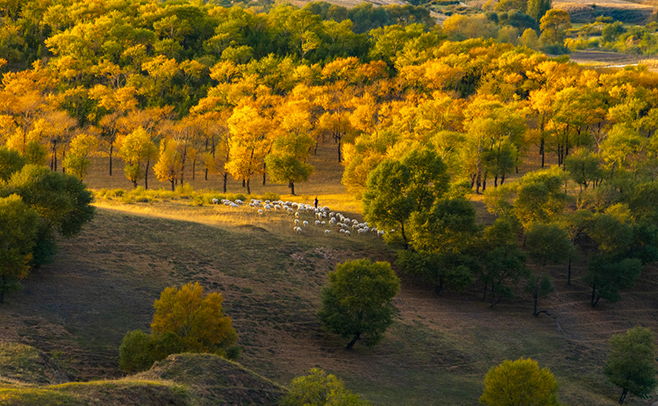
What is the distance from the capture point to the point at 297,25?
162 meters

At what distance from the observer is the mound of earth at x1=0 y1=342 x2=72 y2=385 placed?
26078mm

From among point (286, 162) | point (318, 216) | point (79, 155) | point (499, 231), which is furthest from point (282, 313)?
point (79, 155)

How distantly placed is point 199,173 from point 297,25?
70.3 metres

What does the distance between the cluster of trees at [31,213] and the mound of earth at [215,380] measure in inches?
554

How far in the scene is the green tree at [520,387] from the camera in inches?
1336

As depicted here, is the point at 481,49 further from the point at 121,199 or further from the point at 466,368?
the point at 466,368

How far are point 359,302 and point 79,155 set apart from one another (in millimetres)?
62264

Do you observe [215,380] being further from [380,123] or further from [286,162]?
[380,123]

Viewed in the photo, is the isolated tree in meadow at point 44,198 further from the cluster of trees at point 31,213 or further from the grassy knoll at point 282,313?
the grassy knoll at point 282,313

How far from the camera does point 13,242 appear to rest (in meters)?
37.2

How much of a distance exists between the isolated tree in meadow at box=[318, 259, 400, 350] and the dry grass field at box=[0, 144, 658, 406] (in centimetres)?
171

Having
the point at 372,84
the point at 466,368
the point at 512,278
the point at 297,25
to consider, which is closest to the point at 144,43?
the point at 297,25

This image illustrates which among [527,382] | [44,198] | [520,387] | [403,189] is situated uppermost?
[403,189]

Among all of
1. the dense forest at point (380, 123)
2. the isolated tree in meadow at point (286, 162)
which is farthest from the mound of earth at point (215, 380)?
the isolated tree in meadow at point (286, 162)
